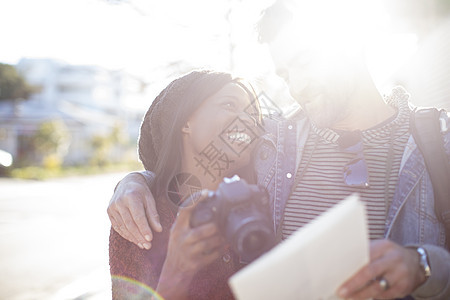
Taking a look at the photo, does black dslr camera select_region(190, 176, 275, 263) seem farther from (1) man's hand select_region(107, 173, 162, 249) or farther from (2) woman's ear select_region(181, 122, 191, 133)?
(2) woman's ear select_region(181, 122, 191, 133)

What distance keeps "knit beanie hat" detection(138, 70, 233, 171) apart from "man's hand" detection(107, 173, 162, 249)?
46 cm

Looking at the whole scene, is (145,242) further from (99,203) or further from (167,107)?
(99,203)

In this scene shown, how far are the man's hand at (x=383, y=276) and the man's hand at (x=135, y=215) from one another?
2.84 ft

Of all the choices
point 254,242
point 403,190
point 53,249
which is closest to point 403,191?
point 403,190

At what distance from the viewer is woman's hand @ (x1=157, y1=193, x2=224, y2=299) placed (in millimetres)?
1251

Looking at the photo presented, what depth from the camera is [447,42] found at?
16.4ft

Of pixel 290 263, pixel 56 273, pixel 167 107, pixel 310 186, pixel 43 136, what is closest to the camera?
pixel 290 263

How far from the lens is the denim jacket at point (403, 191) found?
1.25 metres

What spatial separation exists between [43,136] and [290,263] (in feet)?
87.2

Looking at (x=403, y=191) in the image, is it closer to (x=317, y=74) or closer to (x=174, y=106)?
(x=317, y=74)

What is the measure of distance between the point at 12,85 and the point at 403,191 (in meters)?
49.6

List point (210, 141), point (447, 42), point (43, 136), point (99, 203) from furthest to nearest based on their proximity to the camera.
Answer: point (43, 136)
point (99, 203)
point (447, 42)
point (210, 141)

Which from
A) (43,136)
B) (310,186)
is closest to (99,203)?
(310,186)

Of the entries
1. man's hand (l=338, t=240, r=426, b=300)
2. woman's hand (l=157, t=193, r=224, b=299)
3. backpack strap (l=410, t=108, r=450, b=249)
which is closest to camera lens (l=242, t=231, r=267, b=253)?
woman's hand (l=157, t=193, r=224, b=299)
